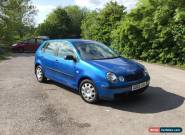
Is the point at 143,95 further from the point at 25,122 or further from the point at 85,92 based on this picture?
the point at 25,122

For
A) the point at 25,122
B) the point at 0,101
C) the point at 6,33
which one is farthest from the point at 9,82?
the point at 6,33

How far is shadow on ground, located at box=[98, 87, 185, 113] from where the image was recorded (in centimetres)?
775

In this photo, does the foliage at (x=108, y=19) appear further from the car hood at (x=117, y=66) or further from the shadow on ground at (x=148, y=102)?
the car hood at (x=117, y=66)

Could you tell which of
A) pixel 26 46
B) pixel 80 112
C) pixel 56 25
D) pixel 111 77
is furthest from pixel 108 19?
pixel 56 25

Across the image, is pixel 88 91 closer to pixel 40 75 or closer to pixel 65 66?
pixel 65 66

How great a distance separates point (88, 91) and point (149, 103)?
5.23 feet

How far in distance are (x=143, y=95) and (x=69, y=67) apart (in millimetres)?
2231

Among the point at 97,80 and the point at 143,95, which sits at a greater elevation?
the point at 97,80

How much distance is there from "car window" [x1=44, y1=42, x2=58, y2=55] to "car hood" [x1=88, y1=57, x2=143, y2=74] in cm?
197

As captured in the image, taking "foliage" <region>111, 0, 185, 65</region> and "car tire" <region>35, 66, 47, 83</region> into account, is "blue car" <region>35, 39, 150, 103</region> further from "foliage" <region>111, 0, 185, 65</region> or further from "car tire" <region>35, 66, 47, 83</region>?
"foliage" <region>111, 0, 185, 65</region>

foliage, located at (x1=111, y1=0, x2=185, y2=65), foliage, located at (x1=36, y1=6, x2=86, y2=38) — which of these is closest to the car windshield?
foliage, located at (x1=111, y1=0, x2=185, y2=65)

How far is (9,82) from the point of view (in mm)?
11352

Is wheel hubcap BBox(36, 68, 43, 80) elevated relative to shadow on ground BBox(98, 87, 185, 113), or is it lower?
elevated

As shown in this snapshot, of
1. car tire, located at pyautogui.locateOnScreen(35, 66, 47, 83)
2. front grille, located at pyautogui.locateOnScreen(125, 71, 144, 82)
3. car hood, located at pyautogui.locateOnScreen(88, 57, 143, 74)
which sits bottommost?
car tire, located at pyautogui.locateOnScreen(35, 66, 47, 83)
